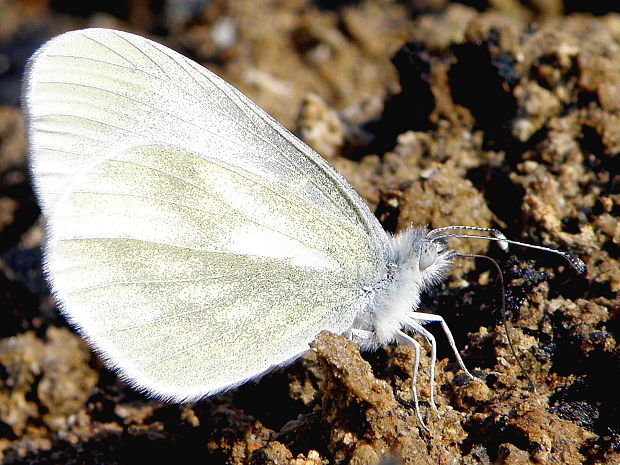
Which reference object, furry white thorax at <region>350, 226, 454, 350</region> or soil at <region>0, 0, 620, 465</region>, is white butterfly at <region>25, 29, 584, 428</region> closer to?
furry white thorax at <region>350, 226, 454, 350</region>

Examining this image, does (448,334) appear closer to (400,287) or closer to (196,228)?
(400,287)

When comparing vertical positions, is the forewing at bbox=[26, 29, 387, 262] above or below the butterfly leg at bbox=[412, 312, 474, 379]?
above

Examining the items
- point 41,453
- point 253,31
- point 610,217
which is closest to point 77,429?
point 41,453

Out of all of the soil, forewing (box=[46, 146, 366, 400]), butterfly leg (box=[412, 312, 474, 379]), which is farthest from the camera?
forewing (box=[46, 146, 366, 400])

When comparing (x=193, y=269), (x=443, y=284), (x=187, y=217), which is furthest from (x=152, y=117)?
(x=443, y=284)

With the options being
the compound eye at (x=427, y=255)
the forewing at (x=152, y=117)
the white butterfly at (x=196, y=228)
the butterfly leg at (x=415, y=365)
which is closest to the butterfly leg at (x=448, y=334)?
the white butterfly at (x=196, y=228)

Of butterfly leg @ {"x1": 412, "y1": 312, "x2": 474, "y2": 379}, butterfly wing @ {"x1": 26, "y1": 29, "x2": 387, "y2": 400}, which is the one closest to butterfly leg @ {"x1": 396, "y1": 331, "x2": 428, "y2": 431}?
butterfly leg @ {"x1": 412, "y1": 312, "x2": 474, "y2": 379}

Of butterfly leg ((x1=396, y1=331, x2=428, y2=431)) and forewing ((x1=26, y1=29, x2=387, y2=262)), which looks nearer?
butterfly leg ((x1=396, y1=331, x2=428, y2=431))

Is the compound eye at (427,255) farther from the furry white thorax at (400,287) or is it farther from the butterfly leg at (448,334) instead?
the butterfly leg at (448,334)
